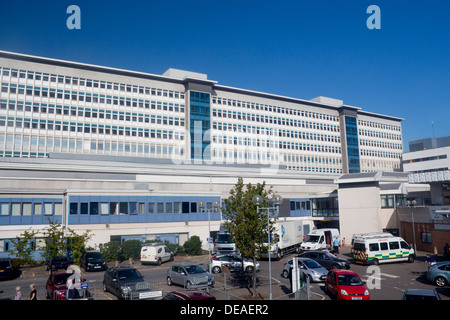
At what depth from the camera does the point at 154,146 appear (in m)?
77.4

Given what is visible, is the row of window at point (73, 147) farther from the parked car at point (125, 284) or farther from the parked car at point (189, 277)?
the parked car at point (189, 277)

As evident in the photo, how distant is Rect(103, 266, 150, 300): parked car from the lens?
1911 centimetres

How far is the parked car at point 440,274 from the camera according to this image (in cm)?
2256

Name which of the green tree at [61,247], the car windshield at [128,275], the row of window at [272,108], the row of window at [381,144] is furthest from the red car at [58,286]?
the row of window at [381,144]

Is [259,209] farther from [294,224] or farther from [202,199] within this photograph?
[202,199]

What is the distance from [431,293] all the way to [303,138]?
83.9 m

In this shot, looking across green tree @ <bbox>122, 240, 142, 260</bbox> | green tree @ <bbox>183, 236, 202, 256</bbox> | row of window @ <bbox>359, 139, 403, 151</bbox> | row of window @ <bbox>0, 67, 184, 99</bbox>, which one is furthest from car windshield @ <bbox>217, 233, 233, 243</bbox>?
row of window @ <bbox>359, 139, 403, 151</bbox>

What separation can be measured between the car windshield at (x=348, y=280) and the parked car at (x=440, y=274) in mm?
7237

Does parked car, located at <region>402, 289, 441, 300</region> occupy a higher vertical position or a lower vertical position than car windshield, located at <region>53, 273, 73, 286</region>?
higher

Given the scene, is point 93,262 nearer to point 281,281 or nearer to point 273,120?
point 281,281

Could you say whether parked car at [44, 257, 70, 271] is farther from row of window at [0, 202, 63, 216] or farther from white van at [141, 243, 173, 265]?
row of window at [0, 202, 63, 216]

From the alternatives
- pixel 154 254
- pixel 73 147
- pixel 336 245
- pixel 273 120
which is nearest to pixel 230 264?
pixel 154 254

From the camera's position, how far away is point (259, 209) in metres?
22.1
